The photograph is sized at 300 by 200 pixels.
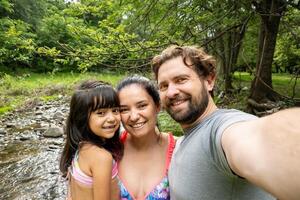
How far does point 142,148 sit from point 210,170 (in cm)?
118

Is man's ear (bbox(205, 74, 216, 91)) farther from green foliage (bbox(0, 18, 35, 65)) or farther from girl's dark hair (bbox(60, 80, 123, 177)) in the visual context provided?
green foliage (bbox(0, 18, 35, 65))

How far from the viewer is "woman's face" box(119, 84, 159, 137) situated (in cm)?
243

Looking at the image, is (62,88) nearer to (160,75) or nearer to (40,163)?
(40,163)

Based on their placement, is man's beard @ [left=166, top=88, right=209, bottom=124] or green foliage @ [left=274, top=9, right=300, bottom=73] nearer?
man's beard @ [left=166, top=88, right=209, bottom=124]

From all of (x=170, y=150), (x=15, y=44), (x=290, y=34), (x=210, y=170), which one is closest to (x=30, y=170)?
(x=15, y=44)

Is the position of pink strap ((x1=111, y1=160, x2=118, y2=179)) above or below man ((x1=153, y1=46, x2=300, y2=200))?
below

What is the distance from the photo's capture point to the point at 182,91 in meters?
2.02

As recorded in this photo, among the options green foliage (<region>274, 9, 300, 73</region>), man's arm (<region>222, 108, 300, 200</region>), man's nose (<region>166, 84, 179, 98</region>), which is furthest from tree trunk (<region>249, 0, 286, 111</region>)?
man's arm (<region>222, 108, 300, 200</region>)

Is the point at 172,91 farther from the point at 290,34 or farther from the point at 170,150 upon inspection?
the point at 290,34

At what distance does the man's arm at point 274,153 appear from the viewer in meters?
0.78

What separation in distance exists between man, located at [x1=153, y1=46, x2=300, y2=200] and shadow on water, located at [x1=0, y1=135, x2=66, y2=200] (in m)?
3.81

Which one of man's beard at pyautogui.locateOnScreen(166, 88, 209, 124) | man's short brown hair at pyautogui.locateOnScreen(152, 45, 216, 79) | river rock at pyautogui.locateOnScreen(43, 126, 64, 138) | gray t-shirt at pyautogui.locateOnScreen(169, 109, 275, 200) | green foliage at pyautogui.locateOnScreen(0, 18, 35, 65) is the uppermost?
green foliage at pyautogui.locateOnScreen(0, 18, 35, 65)

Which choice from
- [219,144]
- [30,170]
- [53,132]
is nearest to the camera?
[219,144]

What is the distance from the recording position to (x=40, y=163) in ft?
22.1
